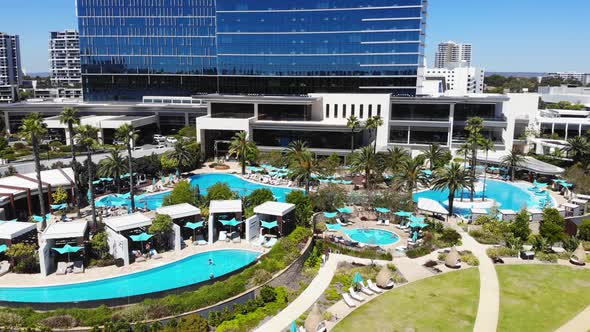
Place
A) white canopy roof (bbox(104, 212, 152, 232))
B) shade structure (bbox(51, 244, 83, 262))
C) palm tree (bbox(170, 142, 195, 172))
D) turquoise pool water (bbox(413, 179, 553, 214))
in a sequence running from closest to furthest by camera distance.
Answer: shade structure (bbox(51, 244, 83, 262)) < white canopy roof (bbox(104, 212, 152, 232)) < turquoise pool water (bbox(413, 179, 553, 214)) < palm tree (bbox(170, 142, 195, 172))

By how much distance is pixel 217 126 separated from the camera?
6756 centimetres

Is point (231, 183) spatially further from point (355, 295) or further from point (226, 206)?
point (355, 295)

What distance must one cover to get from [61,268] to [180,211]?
9810 mm

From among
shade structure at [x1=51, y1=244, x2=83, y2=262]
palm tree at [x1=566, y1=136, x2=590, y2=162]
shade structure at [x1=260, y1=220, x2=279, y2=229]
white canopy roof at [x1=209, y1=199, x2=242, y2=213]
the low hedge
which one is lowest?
the low hedge

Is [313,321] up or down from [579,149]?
down

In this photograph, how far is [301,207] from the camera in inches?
1576

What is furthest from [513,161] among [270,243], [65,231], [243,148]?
[65,231]

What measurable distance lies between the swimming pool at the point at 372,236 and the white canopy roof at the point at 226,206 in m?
9.93

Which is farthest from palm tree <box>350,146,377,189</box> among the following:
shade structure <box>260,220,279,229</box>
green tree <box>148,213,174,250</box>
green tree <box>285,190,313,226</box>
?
green tree <box>148,213,174,250</box>

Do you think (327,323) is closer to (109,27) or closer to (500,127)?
(500,127)

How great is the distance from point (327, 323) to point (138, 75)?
84.4m

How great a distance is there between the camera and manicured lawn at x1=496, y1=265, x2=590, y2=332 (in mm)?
24969

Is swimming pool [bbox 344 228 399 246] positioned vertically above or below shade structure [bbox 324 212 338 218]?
below

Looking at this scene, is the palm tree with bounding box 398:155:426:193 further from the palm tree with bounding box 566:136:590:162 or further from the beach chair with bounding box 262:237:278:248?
the palm tree with bounding box 566:136:590:162
